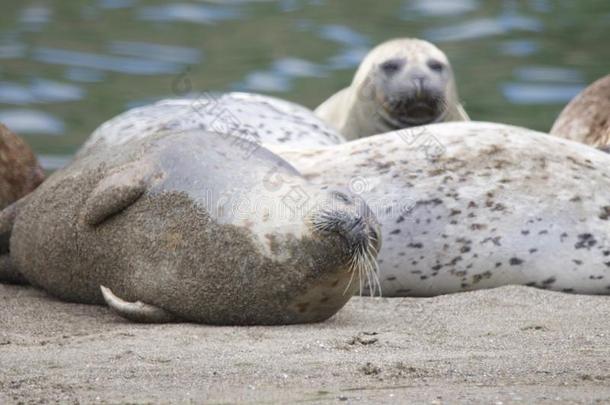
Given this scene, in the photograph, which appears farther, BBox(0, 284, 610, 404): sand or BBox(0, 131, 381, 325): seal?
BBox(0, 131, 381, 325): seal

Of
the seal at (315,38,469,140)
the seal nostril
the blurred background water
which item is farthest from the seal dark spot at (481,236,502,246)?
the blurred background water

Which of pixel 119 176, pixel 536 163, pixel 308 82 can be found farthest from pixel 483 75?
pixel 119 176

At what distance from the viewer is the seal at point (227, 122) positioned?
6.70 meters

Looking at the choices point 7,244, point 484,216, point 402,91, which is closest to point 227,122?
point 402,91

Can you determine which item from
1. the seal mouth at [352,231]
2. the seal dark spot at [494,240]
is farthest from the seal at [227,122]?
the seal mouth at [352,231]

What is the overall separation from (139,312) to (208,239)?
34cm

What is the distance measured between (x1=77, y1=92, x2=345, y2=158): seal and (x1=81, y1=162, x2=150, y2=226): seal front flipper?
1.28m

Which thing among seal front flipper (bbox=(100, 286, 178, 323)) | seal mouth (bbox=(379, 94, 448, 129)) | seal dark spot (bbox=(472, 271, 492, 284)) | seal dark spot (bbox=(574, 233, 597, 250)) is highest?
seal mouth (bbox=(379, 94, 448, 129))

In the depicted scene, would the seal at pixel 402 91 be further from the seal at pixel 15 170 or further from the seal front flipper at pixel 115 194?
the seal front flipper at pixel 115 194

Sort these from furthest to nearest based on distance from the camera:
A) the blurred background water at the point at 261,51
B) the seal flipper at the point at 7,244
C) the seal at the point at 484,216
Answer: the blurred background water at the point at 261,51, the seal flipper at the point at 7,244, the seal at the point at 484,216

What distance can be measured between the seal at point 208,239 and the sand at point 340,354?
10 cm

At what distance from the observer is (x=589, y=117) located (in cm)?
759

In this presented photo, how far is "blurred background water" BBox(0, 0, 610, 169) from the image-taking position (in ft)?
39.8

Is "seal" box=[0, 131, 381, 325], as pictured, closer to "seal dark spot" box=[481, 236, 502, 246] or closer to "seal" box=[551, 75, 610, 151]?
"seal dark spot" box=[481, 236, 502, 246]
